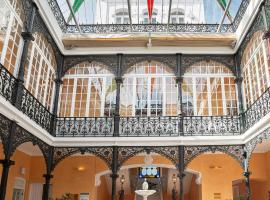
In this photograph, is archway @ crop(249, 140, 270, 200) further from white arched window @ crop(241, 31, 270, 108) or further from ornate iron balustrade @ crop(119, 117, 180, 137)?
ornate iron balustrade @ crop(119, 117, 180, 137)

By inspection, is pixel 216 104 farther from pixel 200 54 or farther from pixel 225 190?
pixel 225 190

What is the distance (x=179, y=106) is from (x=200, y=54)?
2.02 metres

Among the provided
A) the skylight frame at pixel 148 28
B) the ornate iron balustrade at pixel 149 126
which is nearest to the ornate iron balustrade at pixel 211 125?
the ornate iron balustrade at pixel 149 126

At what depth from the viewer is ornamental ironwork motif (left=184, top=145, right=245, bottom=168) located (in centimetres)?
975

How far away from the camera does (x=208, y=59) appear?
11.0 meters

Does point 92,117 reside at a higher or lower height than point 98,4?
lower

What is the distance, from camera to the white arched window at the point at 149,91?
1078cm

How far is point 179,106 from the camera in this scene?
10281 millimetres

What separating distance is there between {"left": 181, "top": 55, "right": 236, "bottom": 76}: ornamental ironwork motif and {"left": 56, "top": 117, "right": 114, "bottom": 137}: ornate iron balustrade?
3.09 meters

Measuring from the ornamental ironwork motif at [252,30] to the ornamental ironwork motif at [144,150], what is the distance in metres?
3.74

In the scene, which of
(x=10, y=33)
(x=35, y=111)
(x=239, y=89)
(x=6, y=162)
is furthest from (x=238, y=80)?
(x=6, y=162)

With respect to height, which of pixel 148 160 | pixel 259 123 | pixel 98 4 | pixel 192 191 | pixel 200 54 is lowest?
pixel 192 191

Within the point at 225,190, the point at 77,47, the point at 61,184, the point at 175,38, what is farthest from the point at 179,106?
the point at 61,184

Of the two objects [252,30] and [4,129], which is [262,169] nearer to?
[252,30]
